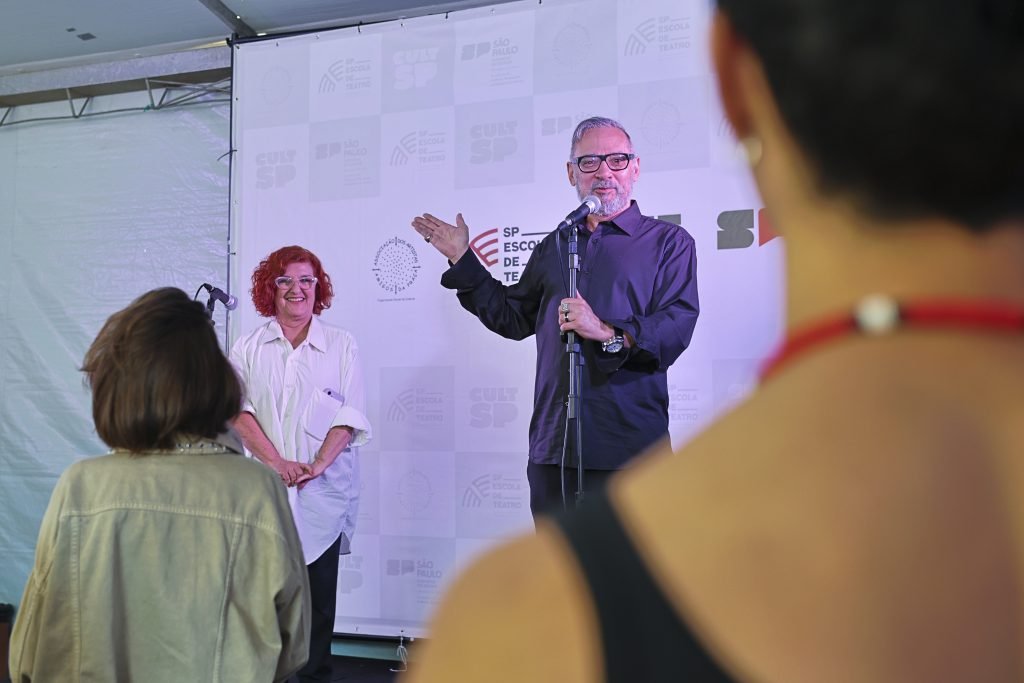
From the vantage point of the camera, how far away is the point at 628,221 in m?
2.88

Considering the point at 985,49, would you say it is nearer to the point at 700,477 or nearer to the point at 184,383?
the point at 700,477

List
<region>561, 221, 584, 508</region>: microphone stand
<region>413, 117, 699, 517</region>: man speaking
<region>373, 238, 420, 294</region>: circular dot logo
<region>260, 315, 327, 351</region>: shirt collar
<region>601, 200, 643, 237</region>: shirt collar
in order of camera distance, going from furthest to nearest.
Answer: <region>373, 238, 420, 294</region>: circular dot logo < <region>260, 315, 327, 351</region>: shirt collar < <region>601, 200, 643, 237</region>: shirt collar < <region>413, 117, 699, 517</region>: man speaking < <region>561, 221, 584, 508</region>: microphone stand

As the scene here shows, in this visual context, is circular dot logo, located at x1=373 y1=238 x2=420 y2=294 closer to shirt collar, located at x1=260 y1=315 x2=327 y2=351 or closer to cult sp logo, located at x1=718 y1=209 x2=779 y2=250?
shirt collar, located at x1=260 y1=315 x2=327 y2=351

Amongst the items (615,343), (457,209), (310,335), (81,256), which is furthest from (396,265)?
(81,256)

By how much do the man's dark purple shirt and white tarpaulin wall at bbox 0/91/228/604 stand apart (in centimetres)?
228

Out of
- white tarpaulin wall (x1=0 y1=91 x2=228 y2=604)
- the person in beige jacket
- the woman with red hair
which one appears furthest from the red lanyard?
white tarpaulin wall (x1=0 y1=91 x2=228 y2=604)

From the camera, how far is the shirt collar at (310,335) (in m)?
3.45

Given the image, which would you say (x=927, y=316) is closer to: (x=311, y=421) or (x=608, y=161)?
(x=608, y=161)

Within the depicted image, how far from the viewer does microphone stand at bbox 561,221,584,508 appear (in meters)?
2.54

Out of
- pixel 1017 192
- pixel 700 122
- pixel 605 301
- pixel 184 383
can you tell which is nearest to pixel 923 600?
pixel 1017 192

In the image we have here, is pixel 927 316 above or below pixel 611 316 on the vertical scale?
below

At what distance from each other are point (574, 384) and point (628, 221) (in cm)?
64

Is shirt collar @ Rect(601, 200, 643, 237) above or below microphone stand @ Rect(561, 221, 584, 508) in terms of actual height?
above

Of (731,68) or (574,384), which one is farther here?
(574,384)
